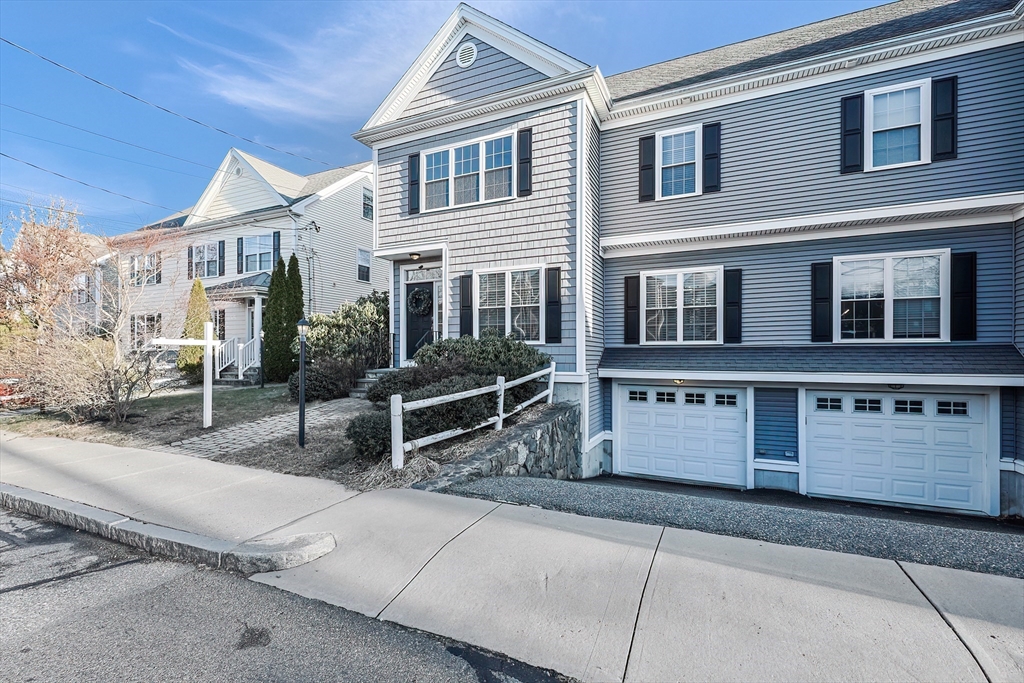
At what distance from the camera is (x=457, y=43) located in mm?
10914

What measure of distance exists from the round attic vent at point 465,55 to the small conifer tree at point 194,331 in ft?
38.9

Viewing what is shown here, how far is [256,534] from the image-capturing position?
13.5 ft

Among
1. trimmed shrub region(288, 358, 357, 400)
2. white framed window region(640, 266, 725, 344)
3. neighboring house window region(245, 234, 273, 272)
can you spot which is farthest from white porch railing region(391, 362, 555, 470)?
neighboring house window region(245, 234, 273, 272)

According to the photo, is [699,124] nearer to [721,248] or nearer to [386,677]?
[721,248]

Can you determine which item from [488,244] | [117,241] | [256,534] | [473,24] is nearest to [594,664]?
[256,534]

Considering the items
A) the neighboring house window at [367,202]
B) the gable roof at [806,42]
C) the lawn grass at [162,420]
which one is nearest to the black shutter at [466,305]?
the lawn grass at [162,420]

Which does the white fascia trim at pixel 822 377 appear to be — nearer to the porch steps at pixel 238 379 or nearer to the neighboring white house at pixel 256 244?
the porch steps at pixel 238 379

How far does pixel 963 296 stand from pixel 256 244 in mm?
20745

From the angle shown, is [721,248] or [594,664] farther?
[721,248]

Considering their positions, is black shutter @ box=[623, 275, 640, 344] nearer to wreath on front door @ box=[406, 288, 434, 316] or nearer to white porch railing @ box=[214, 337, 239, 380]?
wreath on front door @ box=[406, 288, 434, 316]

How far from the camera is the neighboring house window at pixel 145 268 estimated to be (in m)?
14.7

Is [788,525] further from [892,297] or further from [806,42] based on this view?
[806,42]

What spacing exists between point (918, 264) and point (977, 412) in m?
2.62

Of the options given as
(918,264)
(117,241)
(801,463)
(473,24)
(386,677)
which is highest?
(473,24)
